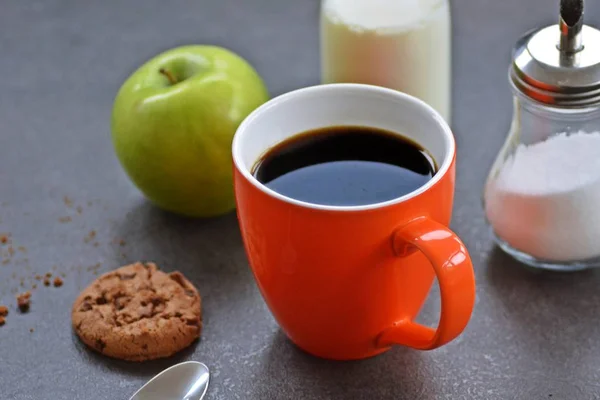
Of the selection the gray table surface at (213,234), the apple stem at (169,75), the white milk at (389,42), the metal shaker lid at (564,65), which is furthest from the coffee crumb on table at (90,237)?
the metal shaker lid at (564,65)

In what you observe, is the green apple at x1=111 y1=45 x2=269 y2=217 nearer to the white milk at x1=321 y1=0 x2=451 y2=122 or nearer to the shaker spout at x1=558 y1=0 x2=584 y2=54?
the white milk at x1=321 y1=0 x2=451 y2=122

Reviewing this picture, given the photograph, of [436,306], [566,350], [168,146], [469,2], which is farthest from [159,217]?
[469,2]

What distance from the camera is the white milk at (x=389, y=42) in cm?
91

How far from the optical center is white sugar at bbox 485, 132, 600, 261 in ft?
2.58

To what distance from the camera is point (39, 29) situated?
4.04 feet

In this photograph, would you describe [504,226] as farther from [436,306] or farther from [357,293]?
[357,293]

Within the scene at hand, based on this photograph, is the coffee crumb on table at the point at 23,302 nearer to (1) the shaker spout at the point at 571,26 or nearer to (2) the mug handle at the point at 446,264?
(2) the mug handle at the point at 446,264

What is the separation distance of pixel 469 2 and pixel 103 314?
2.23 ft

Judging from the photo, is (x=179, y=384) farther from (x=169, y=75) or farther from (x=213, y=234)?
(x=169, y=75)

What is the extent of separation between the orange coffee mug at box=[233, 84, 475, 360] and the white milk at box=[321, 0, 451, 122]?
0.15 meters

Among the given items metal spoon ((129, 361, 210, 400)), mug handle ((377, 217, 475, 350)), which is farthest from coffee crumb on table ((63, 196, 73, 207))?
mug handle ((377, 217, 475, 350))

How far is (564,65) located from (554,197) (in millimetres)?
115

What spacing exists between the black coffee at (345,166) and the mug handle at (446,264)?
0.05m

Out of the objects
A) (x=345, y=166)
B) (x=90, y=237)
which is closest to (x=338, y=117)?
(x=345, y=166)
